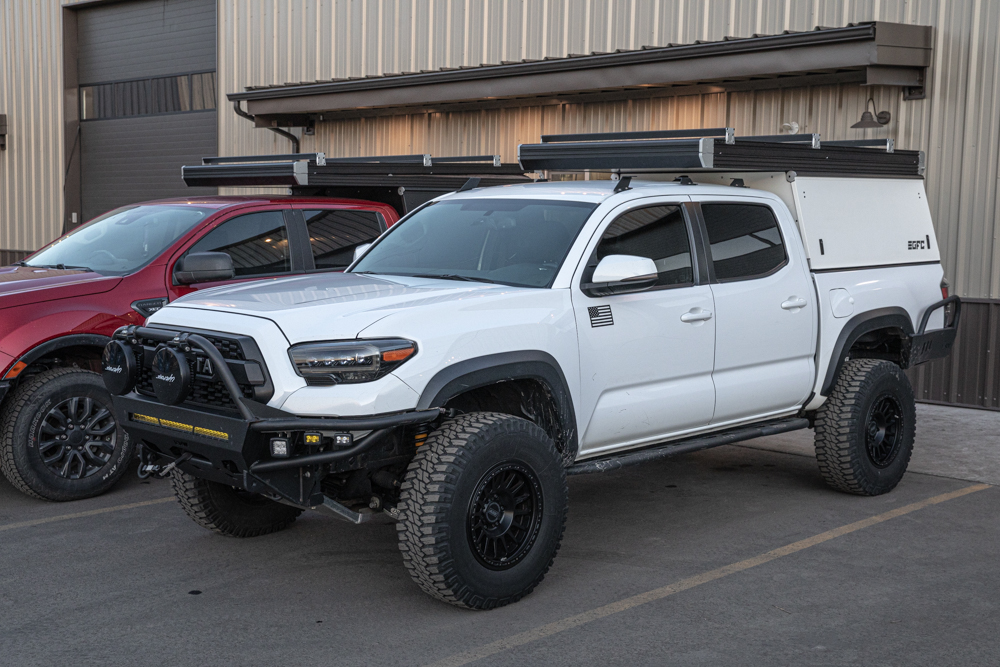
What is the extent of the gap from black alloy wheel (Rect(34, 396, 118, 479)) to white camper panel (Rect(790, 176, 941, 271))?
455cm

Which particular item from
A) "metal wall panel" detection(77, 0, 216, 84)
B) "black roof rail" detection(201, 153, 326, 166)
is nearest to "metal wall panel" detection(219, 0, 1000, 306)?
"metal wall panel" detection(77, 0, 216, 84)

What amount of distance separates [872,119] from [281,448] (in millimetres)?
7566

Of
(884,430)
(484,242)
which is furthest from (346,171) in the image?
(884,430)

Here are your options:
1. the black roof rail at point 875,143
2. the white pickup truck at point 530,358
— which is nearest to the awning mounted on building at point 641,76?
the black roof rail at point 875,143

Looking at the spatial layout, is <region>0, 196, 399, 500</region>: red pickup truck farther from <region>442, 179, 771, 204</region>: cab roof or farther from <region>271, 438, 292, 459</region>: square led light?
<region>271, 438, 292, 459</region>: square led light

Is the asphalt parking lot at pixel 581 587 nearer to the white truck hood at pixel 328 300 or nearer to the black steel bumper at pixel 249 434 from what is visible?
the black steel bumper at pixel 249 434

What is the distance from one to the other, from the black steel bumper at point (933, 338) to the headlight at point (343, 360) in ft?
13.9

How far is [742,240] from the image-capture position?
6.32 metres

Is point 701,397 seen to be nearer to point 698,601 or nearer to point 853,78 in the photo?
point 698,601

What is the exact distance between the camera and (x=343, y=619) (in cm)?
482

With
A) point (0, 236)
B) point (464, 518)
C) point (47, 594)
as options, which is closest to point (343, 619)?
point (464, 518)

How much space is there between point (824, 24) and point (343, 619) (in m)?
8.12

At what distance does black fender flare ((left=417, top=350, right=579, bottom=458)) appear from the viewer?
4.74m

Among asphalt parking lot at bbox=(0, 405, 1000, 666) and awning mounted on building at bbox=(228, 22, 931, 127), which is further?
awning mounted on building at bbox=(228, 22, 931, 127)
